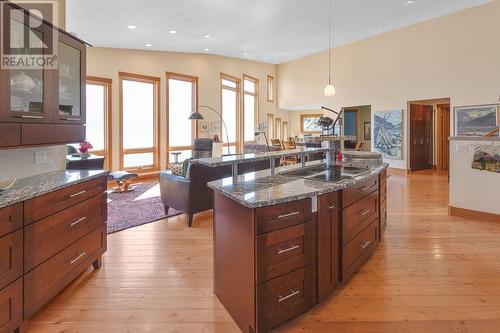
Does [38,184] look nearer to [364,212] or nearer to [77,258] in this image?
[77,258]

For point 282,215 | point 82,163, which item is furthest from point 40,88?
point 82,163

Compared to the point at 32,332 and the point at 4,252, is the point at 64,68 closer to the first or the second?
the point at 4,252

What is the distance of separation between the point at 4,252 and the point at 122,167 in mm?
6782

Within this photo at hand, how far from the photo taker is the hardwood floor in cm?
199

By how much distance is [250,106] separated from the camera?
11.6 metres

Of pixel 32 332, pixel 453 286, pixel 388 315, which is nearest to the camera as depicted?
pixel 32 332

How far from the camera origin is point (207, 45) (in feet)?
28.3

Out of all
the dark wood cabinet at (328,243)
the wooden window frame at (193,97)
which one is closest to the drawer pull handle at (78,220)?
the dark wood cabinet at (328,243)

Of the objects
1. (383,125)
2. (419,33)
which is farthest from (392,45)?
(383,125)

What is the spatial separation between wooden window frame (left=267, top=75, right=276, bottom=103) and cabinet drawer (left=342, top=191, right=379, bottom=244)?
10.2 metres

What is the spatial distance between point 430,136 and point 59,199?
1075cm

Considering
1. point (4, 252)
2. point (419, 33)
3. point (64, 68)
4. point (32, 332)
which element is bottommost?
point (32, 332)

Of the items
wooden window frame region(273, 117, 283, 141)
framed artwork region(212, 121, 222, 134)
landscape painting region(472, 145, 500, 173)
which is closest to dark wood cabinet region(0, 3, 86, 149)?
landscape painting region(472, 145, 500, 173)

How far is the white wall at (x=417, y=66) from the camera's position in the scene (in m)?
7.05
